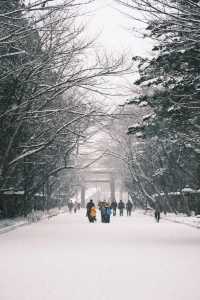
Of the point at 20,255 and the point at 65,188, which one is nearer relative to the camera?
the point at 20,255

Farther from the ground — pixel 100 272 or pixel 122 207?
pixel 122 207

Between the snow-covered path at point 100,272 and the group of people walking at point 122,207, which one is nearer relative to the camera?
the snow-covered path at point 100,272

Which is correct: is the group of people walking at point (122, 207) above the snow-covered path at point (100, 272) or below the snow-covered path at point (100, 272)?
above

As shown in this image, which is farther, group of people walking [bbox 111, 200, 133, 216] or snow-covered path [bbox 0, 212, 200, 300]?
group of people walking [bbox 111, 200, 133, 216]

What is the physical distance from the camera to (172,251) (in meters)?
16.7

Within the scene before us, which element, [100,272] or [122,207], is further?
[122,207]

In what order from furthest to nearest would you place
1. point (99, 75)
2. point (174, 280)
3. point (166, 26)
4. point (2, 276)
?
point (99, 75)
point (166, 26)
point (2, 276)
point (174, 280)

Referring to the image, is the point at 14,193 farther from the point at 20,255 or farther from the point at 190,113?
the point at 20,255

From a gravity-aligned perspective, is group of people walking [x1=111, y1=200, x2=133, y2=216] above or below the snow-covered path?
above

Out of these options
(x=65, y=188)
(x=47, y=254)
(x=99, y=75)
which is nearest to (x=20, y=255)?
(x=47, y=254)

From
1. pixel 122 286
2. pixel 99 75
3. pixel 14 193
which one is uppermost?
pixel 99 75

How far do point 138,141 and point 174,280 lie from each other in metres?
53.2

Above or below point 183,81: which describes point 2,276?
below

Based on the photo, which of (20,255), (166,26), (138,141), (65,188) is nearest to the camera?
Answer: (20,255)
